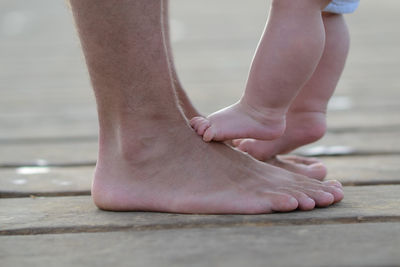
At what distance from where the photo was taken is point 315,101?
1.36 metres

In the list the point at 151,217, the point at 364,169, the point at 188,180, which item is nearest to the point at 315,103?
the point at 364,169

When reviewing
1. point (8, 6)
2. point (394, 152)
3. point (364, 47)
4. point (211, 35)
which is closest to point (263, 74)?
point (394, 152)

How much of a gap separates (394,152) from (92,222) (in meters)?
0.88

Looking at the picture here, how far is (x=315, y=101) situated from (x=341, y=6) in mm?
202

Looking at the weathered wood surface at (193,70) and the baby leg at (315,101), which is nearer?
the baby leg at (315,101)

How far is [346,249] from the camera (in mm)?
863

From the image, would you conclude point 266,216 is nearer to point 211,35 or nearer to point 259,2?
point 211,35

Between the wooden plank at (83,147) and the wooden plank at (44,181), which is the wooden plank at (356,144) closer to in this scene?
the wooden plank at (83,147)

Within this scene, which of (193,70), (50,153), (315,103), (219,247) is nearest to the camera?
(219,247)

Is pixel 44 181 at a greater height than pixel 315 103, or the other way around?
pixel 315 103

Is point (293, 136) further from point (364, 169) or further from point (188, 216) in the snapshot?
point (188, 216)

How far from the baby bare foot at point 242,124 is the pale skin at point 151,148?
23mm

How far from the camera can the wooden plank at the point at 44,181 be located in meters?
1.32

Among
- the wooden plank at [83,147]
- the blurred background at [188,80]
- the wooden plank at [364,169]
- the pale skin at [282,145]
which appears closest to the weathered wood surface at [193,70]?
the blurred background at [188,80]
